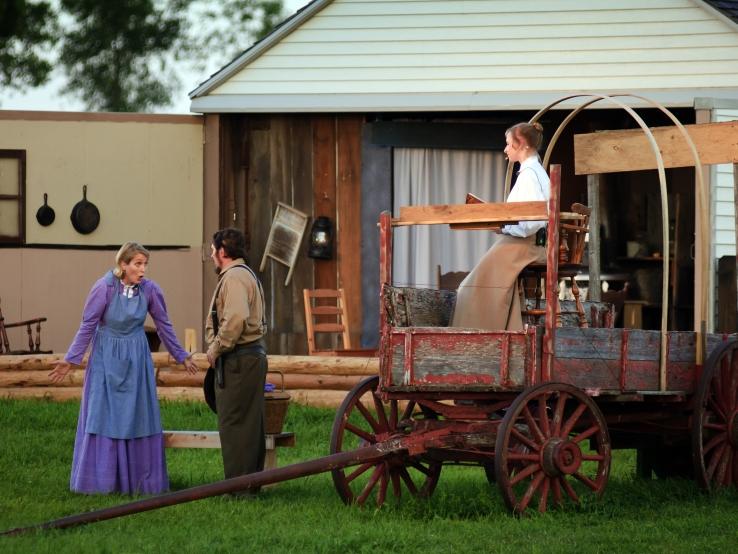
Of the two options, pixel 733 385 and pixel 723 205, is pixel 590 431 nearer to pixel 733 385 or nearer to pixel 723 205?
pixel 733 385

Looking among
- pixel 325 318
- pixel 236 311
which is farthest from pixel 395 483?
pixel 325 318

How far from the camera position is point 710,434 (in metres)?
8.77

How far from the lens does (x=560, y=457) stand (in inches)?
298

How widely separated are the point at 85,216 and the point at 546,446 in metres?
8.18

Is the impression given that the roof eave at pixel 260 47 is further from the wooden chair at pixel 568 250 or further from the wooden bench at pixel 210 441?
the wooden chair at pixel 568 250

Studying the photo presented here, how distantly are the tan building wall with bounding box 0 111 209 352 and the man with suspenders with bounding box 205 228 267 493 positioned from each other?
5.98 metres

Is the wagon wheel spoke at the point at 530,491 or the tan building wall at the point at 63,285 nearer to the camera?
the wagon wheel spoke at the point at 530,491

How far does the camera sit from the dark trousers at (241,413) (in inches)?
343

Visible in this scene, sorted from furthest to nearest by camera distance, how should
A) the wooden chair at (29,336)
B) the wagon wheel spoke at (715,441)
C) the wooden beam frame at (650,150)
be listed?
the wooden chair at (29,336), the wooden beam frame at (650,150), the wagon wheel spoke at (715,441)

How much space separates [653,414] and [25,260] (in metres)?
8.00

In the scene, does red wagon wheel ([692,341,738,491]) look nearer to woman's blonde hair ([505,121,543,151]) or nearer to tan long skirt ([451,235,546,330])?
tan long skirt ([451,235,546,330])

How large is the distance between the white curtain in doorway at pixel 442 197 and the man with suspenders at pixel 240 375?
639cm

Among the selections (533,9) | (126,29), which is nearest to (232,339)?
(533,9)

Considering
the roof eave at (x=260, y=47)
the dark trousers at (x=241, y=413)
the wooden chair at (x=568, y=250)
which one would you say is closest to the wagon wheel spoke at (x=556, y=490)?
the wooden chair at (x=568, y=250)
